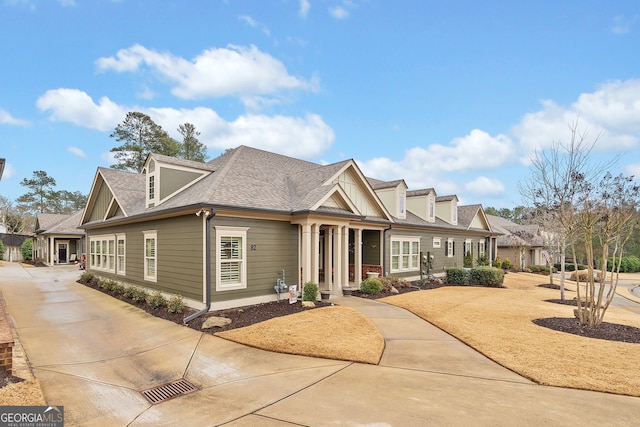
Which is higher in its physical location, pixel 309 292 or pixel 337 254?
pixel 337 254

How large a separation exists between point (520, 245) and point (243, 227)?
3107cm

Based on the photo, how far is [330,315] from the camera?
9852 millimetres

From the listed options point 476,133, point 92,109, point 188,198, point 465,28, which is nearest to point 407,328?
point 188,198

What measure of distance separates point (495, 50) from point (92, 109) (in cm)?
2993

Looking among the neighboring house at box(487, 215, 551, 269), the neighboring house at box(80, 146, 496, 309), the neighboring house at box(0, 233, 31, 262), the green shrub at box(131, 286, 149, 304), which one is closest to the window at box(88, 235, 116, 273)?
the neighboring house at box(80, 146, 496, 309)

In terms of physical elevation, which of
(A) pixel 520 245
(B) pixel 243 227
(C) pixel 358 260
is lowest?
(A) pixel 520 245

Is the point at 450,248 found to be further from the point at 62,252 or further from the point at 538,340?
the point at 62,252

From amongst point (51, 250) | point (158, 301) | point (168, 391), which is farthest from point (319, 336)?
point (51, 250)

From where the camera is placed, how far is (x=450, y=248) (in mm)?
22375

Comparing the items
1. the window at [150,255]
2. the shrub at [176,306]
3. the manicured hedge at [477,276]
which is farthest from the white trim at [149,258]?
the manicured hedge at [477,276]

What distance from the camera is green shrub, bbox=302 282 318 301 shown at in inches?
454

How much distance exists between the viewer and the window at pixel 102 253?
57.1 ft

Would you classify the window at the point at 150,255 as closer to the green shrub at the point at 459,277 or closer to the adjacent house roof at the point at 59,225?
the green shrub at the point at 459,277

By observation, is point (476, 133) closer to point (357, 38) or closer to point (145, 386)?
point (357, 38)
